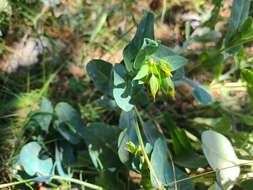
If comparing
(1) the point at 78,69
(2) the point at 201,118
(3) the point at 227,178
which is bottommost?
(3) the point at 227,178

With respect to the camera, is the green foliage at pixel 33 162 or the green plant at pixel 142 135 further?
the green foliage at pixel 33 162

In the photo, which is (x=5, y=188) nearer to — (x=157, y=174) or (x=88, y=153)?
(x=88, y=153)

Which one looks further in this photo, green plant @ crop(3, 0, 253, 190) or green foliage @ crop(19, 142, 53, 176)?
green foliage @ crop(19, 142, 53, 176)

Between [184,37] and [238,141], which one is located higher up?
[184,37]


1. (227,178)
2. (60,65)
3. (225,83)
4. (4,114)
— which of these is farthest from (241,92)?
(4,114)

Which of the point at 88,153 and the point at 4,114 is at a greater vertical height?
the point at 4,114

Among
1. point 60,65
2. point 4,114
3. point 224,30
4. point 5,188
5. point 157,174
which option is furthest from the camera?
point 224,30

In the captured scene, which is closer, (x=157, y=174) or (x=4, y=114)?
(x=157, y=174)

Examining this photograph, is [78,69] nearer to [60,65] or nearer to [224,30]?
[60,65]

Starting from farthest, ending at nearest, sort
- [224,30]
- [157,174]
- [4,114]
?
[224,30]
[4,114]
[157,174]
